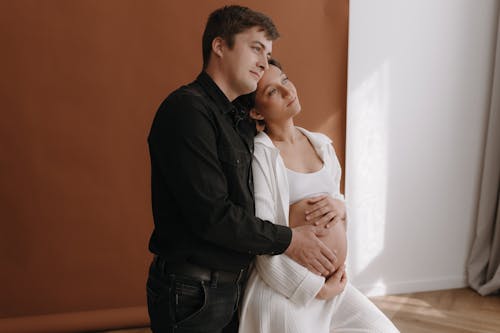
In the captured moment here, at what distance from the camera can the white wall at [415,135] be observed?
2898 millimetres

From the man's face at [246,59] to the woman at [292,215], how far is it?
15cm

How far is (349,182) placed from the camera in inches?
116

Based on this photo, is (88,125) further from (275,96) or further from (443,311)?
(443,311)

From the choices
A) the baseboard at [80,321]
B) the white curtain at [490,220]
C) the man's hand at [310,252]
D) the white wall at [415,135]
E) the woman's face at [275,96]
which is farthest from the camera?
the white curtain at [490,220]

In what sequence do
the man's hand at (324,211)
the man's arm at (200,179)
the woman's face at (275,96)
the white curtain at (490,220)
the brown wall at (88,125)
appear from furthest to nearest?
the white curtain at (490,220)
the brown wall at (88,125)
the woman's face at (275,96)
the man's hand at (324,211)
the man's arm at (200,179)

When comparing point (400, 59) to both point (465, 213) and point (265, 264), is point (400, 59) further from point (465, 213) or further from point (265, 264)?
point (265, 264)

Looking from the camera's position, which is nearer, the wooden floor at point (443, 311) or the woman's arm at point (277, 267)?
the woman's arm at point (277, 267)

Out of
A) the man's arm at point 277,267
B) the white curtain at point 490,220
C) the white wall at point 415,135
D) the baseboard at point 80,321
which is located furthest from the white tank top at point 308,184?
the white curtain at point 490,220

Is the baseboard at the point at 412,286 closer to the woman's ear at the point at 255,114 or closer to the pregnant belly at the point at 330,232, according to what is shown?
the pregnant belly at the point at 330,232

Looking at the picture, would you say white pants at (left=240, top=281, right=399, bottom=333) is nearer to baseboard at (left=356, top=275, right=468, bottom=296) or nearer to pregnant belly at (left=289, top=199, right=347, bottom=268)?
pregnant belly at (left=289, top=199, right=347, bottom=268)

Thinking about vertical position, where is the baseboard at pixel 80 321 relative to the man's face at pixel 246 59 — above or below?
below

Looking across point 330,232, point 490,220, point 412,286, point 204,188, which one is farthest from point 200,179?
point 490,220

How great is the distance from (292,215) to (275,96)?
1.33 feet

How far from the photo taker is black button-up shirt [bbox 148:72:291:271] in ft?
4.06
